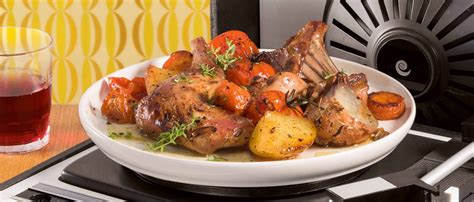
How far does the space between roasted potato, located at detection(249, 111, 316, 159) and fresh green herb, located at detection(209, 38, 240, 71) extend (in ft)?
0.50

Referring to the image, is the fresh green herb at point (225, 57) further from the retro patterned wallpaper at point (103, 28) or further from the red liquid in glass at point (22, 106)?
the retro patterned wallpaper at point (103, 28)

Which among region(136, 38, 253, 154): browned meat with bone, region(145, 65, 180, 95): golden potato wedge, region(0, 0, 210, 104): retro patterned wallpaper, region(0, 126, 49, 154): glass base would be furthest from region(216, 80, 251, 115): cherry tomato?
region(0, 0, 210, 104): retro patterned wallpaper

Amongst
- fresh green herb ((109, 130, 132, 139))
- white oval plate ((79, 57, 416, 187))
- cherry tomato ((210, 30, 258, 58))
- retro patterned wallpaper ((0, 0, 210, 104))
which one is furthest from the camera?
retro patterned wallpaper ((0, 0, 210, 104))

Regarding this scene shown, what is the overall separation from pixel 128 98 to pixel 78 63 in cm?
162

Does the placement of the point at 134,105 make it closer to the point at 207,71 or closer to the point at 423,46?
the point at 207,71

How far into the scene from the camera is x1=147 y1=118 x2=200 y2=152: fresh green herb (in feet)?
3.98

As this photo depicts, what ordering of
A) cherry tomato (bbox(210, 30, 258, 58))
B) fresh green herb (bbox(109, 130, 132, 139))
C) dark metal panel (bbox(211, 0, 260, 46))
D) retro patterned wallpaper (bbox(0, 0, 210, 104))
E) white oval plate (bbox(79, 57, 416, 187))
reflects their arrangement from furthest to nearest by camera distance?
1. retro patterned wallpaper (bbox(0, 0, 210, 104))
2. dark metal panel (bbox(211, 0, 260, 46))
3. cherry tomato (bbox(210, 30, 258, 58))
4. fresh green herb (bbox(109, 130, 132, 139))
5. white oval plate (bbox(79, 57, 416, 187))

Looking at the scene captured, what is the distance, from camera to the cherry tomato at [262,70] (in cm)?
134

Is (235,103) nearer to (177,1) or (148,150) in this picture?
(148,150)

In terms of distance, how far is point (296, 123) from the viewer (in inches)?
48.6

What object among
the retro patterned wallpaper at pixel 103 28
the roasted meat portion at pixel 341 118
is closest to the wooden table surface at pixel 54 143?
the roasted meat portion at pixel 341 118

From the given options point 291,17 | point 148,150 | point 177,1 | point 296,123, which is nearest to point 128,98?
point 148,150

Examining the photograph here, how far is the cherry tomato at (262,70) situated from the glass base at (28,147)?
0.51 metres

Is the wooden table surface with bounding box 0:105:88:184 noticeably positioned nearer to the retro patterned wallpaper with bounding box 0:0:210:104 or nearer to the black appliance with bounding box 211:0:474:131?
the black appliance with bounding box 211:0:474:131
